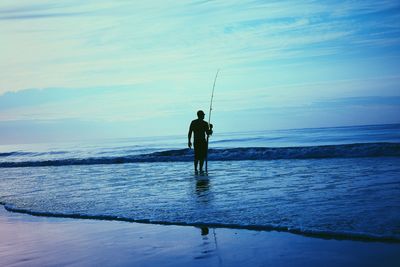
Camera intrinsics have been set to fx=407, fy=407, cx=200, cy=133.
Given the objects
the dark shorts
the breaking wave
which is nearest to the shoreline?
the dark shorts

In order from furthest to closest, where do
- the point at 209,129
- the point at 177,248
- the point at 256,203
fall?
the point at 209,129 → the point at 256,203 → the point at 177,248

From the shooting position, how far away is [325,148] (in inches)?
733

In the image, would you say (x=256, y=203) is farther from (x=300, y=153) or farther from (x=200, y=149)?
(x=300, y=153)

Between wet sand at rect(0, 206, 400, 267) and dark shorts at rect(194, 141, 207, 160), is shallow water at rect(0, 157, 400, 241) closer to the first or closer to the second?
wet sand at rect(0, 206, 400, 267)

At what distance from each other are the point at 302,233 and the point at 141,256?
182 centimetres

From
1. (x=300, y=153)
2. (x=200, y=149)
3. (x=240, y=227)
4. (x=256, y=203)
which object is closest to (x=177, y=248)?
(x=240, y=227)

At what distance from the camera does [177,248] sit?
427 cm

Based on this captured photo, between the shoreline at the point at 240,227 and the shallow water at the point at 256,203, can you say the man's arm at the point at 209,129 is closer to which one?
the shallow water at the point at 256,203

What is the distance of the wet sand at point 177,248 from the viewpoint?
12.0 ft

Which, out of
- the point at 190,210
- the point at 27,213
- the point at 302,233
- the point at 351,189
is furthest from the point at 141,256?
the point at 351,189

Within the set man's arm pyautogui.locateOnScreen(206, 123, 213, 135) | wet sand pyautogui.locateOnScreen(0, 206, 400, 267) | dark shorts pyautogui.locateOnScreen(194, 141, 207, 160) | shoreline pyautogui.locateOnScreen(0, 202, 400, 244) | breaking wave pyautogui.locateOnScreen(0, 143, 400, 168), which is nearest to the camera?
wet sand pyautogui.locateOnScreen(0, 206, 400, 267)

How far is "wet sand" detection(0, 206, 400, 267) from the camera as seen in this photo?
3.65m

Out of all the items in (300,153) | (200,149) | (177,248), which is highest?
(200,149)

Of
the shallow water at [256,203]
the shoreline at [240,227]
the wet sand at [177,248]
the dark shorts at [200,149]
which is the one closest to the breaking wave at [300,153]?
the dark shorts at [200,149]
